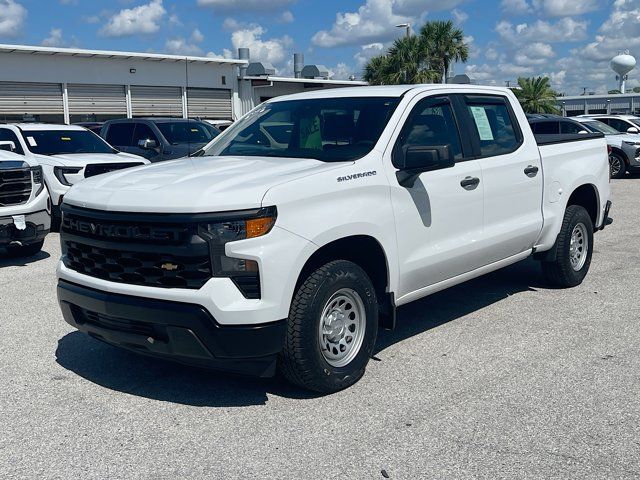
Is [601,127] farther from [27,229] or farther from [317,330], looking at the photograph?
[317,330]

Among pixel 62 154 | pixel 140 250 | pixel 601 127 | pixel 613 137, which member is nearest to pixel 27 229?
pixel 62 154

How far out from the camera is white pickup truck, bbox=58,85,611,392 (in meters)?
4.19

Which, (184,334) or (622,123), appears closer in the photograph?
(184,334)

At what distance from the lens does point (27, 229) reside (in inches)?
347

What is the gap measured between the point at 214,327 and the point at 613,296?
4.54m

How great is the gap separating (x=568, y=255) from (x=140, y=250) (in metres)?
4.52

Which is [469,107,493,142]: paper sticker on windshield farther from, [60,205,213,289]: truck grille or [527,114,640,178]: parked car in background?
[527,114,640,178]: parked car in background

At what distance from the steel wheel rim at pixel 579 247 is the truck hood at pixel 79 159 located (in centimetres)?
A: 738

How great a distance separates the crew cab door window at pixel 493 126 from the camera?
19.9ft

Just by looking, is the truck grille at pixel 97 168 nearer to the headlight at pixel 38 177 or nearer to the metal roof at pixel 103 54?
the headlight at pixel 38 177

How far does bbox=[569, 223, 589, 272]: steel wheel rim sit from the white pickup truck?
3.73 ft

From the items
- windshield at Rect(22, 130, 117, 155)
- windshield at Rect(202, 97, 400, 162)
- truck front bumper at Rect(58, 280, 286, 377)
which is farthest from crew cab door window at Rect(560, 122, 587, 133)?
truck front bumper at Rect(58, 280, 286, 377)

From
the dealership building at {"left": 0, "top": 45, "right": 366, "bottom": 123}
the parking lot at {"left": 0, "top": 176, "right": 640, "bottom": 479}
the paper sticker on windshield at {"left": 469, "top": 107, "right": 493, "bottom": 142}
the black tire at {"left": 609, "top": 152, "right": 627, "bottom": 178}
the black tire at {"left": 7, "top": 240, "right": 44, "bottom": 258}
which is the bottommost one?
the parking lot at {"left": 0, "top": 176, "right": 640, "bottom": 479}

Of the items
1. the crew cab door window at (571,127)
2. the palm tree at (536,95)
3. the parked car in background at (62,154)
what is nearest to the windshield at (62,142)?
the parked car in background at (62,154)
